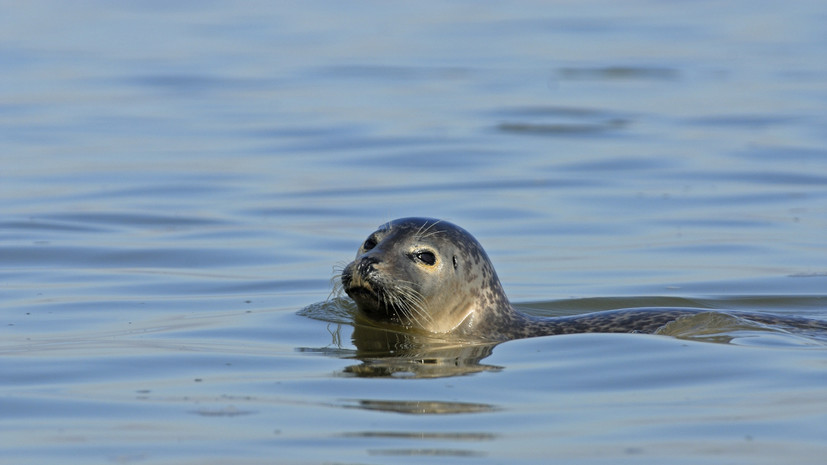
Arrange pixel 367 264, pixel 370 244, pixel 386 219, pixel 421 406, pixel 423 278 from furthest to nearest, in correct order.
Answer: pixel 386 219 < pixel 370 244 < pixel 423 278 < pixel 367 264 < pixel 421 406

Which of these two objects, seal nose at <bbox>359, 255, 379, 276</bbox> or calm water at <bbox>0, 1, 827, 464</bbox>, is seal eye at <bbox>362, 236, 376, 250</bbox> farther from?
calm water at <bbox>0, 1, 827, 464</bbox>

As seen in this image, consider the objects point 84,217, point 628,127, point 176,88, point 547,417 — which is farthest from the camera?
point 176,88

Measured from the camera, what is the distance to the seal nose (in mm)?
7602

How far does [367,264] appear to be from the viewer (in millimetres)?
7648

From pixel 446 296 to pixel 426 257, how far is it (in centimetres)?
29

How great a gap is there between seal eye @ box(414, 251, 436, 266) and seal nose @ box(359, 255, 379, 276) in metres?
0.33

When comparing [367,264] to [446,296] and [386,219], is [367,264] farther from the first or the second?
[386,219]

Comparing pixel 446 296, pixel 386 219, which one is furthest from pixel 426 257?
pixel 386 219

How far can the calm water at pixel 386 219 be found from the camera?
18.9 ft

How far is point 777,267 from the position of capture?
1080 centimetres

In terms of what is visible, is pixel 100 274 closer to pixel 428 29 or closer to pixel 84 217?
pixel 84 217

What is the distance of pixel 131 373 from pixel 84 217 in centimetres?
621

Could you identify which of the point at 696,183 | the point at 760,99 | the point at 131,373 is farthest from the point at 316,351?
the point at 760,99

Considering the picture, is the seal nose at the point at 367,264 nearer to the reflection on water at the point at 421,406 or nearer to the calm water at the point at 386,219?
the calm water at the point at 386,219
